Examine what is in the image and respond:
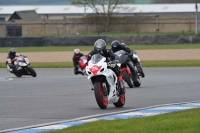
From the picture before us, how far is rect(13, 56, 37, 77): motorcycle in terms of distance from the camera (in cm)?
2533

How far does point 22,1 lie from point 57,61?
117325mm

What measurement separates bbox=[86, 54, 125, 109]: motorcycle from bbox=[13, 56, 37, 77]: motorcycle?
41.2 feet

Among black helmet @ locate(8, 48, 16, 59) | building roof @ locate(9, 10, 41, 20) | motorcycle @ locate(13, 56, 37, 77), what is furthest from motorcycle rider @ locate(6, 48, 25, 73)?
building roof @ locate(9, 10, 41, 20)

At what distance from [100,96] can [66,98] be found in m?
3.16

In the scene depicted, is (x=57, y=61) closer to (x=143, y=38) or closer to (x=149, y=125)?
(x=143, y=38)

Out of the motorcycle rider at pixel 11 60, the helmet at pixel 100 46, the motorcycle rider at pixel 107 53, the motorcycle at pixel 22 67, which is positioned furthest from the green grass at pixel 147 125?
the motorcycle rider at pixel 11 60

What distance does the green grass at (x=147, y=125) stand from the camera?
8828 millimetres

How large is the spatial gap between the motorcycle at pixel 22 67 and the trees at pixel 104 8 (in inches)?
1567

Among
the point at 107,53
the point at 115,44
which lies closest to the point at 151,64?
the point at 115,44

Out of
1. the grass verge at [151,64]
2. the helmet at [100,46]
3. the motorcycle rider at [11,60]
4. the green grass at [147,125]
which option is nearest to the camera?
the green grass at [147,125]

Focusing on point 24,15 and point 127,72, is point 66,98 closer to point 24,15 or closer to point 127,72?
point 127,72

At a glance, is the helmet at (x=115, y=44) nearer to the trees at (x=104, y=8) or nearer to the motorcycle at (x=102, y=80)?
the motorcycle at (x=102, y=80)

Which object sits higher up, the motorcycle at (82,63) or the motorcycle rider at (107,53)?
the motorcycle rider at (107,53)

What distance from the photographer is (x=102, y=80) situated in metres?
12.8
